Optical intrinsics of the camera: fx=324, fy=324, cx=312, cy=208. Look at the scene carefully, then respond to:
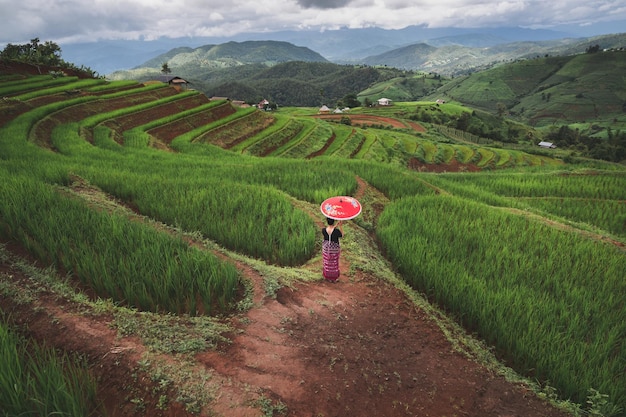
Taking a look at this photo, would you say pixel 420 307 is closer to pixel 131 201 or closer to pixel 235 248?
pixel 235 248

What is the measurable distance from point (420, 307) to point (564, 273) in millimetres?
3318

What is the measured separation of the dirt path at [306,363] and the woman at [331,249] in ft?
2.21

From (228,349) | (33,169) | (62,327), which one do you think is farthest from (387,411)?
(33,169)

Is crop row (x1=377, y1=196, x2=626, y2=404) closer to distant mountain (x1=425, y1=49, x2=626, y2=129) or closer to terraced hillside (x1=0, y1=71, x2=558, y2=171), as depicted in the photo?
terraced hillside (x1=0, y1=71, x2=558, y2=171)

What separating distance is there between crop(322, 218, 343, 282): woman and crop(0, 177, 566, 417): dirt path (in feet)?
2.21

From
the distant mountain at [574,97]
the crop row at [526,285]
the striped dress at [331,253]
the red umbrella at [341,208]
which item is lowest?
the crop row at [526,285]

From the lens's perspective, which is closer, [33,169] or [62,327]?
[62,327]

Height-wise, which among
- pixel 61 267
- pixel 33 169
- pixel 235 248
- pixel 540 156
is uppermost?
pixel 33 169

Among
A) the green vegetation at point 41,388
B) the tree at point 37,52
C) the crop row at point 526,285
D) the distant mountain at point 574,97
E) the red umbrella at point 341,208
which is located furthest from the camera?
the distant mountain at point 574,97

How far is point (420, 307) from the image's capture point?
523 cm

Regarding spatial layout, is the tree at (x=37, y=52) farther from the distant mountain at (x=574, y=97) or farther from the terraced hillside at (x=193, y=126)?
the distant mountain at (x=574, y=97)

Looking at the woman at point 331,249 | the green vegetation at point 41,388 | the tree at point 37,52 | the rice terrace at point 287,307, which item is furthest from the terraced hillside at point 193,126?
the green vegetation at point 41,388

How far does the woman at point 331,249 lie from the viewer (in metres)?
5.41

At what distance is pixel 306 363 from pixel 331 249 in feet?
6.82
